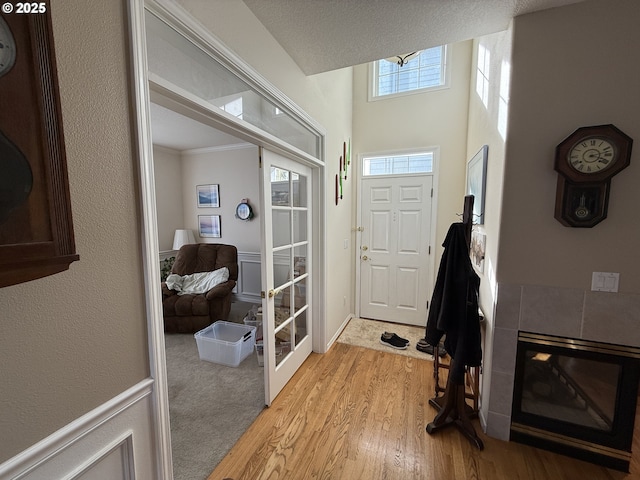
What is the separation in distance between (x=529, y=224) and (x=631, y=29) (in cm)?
111

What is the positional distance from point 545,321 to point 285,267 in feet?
5.90

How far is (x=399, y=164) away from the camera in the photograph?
11.1 feet

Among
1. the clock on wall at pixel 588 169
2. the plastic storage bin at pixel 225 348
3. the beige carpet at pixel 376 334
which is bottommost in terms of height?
the beige carpet at pixel 376 334

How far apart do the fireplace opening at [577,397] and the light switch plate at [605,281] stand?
323 mm

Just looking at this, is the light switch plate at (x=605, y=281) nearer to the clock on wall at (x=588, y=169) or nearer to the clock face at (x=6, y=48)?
the clock on wall at (x=588, y=169)

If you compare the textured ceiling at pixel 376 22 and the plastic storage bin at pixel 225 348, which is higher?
the textured ceiling at pixel 376 22

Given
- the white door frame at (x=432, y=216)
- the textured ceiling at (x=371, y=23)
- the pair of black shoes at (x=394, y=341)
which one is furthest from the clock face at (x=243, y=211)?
the pair of black shoes at (x=394, y=341)

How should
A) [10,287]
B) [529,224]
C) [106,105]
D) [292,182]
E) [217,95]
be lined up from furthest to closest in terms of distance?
1. [292,182]
2. [529,224]
3. [217,95]
4. [106,105]
5. [10,287]

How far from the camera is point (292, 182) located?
7.30ft

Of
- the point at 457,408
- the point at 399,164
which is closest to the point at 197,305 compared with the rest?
the point at 457,408

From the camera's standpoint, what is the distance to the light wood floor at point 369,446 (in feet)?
4.98

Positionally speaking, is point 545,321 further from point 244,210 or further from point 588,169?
point 244,210

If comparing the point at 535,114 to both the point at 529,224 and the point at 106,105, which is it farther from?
the point at 106,105

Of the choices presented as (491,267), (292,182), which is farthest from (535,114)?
(292,182)
